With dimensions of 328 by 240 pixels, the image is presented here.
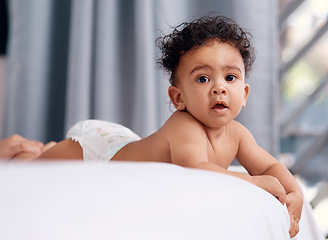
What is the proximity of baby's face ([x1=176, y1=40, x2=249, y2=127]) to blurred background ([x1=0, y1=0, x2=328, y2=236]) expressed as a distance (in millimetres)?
885

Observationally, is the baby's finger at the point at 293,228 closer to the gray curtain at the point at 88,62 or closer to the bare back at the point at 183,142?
the bare back at the point at 183,142

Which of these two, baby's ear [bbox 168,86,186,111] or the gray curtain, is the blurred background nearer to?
the gray curtain

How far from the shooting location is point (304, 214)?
78 centimetres

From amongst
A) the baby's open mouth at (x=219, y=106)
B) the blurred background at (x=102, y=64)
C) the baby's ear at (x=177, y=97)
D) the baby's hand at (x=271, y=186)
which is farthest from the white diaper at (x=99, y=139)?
the blurred background at (x=102, y=64)

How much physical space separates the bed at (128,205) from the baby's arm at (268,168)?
24cm

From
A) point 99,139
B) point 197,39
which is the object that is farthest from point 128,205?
point 99,139

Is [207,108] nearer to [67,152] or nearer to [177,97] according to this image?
[177,97]

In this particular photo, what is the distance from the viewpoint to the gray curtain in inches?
72.6

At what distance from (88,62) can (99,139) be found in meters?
0.89

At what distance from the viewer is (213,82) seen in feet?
2.63

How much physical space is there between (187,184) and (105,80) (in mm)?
1562

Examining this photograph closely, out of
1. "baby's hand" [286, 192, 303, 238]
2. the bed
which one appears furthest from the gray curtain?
the bed

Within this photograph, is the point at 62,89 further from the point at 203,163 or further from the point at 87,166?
the point at 87,166

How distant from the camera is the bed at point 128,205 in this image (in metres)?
0.33
